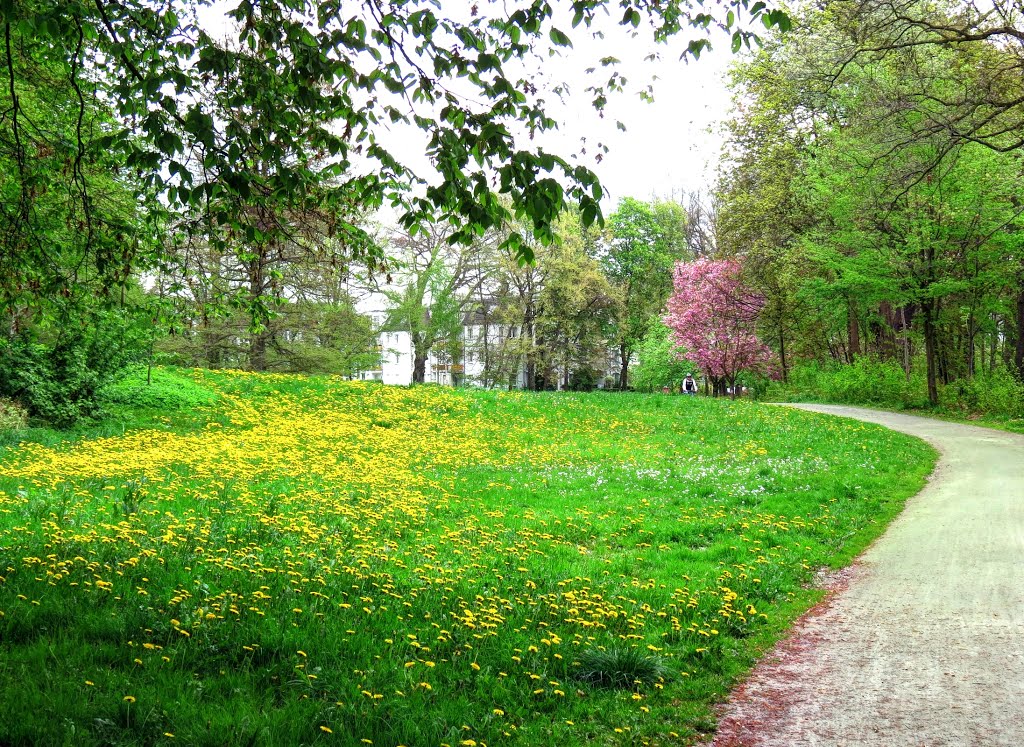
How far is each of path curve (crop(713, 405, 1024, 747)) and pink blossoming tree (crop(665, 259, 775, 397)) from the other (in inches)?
1093

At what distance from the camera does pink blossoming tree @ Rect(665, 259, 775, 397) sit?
35.8 m

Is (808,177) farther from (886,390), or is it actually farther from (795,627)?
(795,627)

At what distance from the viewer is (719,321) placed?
36.1 meters

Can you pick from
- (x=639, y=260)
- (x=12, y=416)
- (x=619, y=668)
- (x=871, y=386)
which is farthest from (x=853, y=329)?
(x=619, y=668)

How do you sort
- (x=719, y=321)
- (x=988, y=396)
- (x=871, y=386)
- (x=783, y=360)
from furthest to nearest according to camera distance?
(x=783, y=360) < (x=719, y=321) < (x=871, y=386) < (x=988, y=396)

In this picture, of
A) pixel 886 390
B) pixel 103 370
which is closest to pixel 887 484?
pixel 103 370

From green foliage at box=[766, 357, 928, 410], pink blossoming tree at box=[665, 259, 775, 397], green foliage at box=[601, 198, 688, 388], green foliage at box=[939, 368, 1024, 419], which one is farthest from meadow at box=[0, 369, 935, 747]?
green foliage at box=[601, 198, 688, 388]

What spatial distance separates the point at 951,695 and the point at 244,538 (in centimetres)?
569

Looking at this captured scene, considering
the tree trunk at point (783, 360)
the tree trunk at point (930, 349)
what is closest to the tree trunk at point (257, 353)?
the tree trunk at point (930, 349)

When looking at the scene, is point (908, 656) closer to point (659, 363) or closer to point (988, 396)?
point (988, 396)

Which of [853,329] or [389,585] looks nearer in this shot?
[389,585]

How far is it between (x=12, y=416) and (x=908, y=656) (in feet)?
44.2

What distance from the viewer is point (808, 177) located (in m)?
25.4

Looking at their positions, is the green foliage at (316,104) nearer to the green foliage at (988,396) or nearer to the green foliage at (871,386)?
the green foliage at (988,396)
